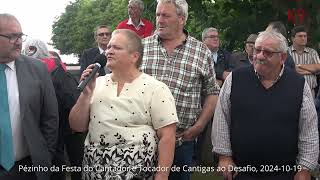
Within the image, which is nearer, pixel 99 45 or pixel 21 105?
pixel 21 105

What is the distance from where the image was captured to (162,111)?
3912mm

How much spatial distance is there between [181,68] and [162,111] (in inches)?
29.0

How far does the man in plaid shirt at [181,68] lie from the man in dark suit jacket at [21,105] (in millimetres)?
917

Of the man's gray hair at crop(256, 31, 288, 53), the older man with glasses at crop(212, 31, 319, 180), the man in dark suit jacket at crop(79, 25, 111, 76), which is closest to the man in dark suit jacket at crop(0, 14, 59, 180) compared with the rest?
the older man with glasses at crop(212, 31, 319, 180)

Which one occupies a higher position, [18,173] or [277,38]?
[277,38]

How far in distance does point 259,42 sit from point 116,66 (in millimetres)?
1102

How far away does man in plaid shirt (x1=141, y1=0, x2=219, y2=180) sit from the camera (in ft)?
14.9

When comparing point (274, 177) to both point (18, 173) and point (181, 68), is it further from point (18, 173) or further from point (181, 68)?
point (18, 173)

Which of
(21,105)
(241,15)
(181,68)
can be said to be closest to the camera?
(21,105)

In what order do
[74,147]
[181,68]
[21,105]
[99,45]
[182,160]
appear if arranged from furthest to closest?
[99,45] < [74,147] < [182,160] < [181,68] < [21,105]

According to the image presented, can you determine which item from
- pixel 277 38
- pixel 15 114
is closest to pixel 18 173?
pixel 15 114

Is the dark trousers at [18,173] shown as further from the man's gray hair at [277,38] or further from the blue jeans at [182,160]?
the man's gray hair at [277,38]

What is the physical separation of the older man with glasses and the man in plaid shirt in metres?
0.40

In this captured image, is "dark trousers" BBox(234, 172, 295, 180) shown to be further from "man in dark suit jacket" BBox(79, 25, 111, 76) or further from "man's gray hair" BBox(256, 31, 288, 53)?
"man in dark suit jacket" BBox(79, 25, 111, 76)
